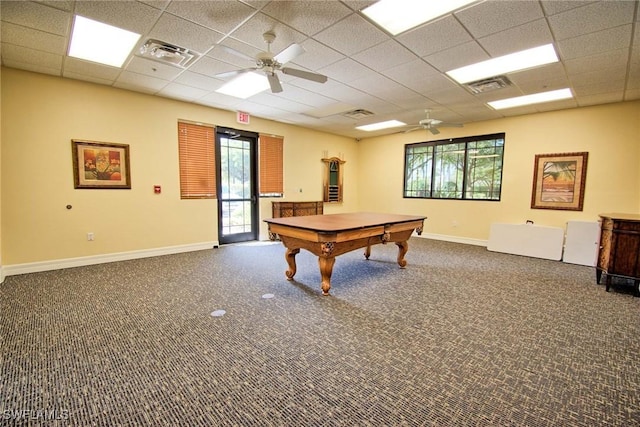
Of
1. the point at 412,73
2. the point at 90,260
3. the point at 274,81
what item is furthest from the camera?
the point at 90,260

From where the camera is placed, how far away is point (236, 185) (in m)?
5.87

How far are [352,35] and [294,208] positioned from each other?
13.6 feet

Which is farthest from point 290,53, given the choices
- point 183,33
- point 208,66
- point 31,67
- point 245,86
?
point 31,67

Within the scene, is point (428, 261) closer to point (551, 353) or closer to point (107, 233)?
point (551, 353)

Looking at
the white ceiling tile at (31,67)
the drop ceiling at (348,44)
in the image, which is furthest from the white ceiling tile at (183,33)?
the white ceiling tile at (31,67)

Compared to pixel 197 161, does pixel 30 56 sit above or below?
above

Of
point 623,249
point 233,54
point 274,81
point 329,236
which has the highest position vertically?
point 233,54

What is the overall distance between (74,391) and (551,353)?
3.14 metres

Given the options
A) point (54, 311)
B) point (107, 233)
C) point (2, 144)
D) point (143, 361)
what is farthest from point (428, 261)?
point (2, 144)

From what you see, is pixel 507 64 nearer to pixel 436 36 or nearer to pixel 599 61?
pixel 599 61

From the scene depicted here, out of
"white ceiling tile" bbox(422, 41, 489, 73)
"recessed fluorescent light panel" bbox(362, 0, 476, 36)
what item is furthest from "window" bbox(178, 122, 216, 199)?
"white ceiling tile" bbox(422, 41, 489, 73)

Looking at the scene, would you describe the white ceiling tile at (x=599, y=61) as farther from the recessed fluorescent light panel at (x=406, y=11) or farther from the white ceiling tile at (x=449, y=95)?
the recessed fluorescent light panel at (x=406, y=11)

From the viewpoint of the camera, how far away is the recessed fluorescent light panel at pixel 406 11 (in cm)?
231

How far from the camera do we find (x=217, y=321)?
8.19ft
